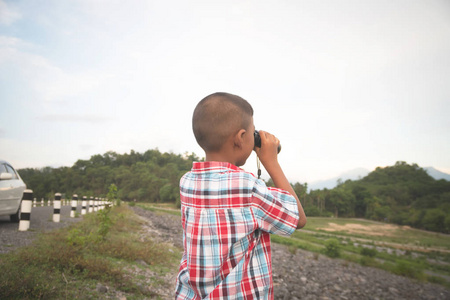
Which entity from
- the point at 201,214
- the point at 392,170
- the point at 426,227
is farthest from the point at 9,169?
the point at 392,170

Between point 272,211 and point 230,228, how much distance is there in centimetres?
22

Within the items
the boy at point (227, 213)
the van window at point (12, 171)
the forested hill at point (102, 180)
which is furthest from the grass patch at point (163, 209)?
the boy at point (227, 213)

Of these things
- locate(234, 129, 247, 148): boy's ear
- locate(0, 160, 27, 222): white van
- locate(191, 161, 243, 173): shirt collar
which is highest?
locate(234, 129, 247, 148): boy's ear

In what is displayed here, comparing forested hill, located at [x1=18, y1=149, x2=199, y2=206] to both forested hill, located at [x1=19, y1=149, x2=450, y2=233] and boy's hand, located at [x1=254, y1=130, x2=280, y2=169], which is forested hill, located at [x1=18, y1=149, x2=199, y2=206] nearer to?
forested hill, located at [x1=19, y1=149, x2=450, y2=233]

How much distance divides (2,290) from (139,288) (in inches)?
60.3

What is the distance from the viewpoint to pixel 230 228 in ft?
4.25

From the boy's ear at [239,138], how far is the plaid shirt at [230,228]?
0.14 m

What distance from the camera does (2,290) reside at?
2.31 meters

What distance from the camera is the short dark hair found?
4.70 ft

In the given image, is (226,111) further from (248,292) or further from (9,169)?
(9,169)

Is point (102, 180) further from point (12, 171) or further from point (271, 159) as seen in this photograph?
point (271, 159)

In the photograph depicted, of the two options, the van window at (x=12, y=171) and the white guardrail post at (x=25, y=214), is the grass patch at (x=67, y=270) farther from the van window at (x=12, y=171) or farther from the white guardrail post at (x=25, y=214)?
the van window at (x=12, y=171)

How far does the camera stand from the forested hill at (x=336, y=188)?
46500 millimetres

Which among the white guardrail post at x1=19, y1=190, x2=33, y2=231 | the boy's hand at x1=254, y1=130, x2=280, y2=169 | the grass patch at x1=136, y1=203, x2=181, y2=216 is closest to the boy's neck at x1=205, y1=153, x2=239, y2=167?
the boy's hand at x1=254, y1=130, x2=280, y2=169
